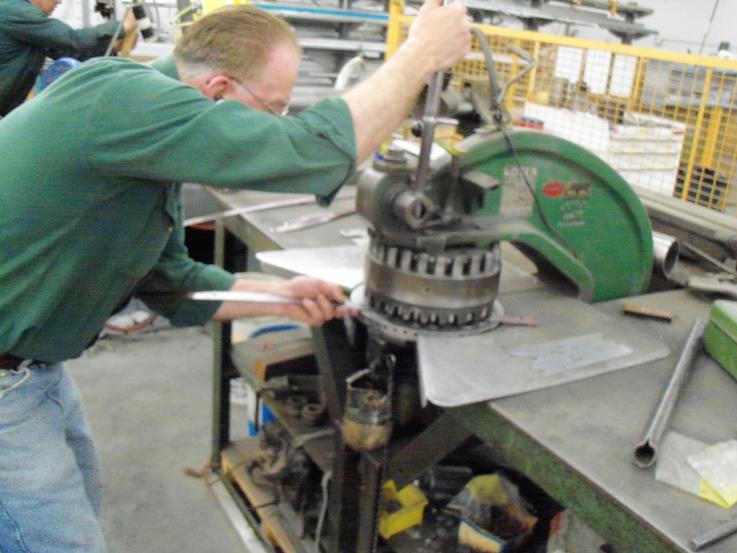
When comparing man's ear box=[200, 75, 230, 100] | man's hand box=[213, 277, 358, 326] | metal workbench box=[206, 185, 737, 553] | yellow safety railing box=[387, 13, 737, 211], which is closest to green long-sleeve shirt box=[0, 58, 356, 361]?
man's ear box=[200, 75, 230, 100]

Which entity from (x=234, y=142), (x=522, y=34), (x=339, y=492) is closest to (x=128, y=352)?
(x=339, y=492)

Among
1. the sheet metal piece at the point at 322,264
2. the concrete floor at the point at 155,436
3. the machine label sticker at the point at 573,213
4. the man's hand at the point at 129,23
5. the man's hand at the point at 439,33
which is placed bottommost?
the concrete floor at the point at 155,436

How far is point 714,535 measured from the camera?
2.17 ft

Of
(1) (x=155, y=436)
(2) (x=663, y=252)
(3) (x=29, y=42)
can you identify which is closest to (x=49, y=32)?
(3) (x=29, y=42)

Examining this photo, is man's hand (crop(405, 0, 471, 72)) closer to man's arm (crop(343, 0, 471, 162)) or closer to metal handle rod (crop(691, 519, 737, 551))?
man's arm (crop(343, 0, 471, 162))

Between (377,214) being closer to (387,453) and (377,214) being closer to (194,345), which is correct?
(387,453)

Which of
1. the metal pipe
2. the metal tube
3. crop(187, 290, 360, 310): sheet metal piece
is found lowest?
crop(187, 290, 360, 310): sheet metal piece

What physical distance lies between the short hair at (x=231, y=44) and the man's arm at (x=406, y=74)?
0.18 m

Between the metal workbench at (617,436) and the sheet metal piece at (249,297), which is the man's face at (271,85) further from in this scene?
the metal workbench at (617,436)

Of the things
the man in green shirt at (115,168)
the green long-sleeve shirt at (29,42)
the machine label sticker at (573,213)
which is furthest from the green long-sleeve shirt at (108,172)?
the green long-sleeve shirt at (29,42)

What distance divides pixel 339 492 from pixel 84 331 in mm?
569

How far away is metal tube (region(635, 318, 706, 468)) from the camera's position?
0.77 metres

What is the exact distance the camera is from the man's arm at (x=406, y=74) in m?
0.90

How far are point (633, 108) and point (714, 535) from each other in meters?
1.77
